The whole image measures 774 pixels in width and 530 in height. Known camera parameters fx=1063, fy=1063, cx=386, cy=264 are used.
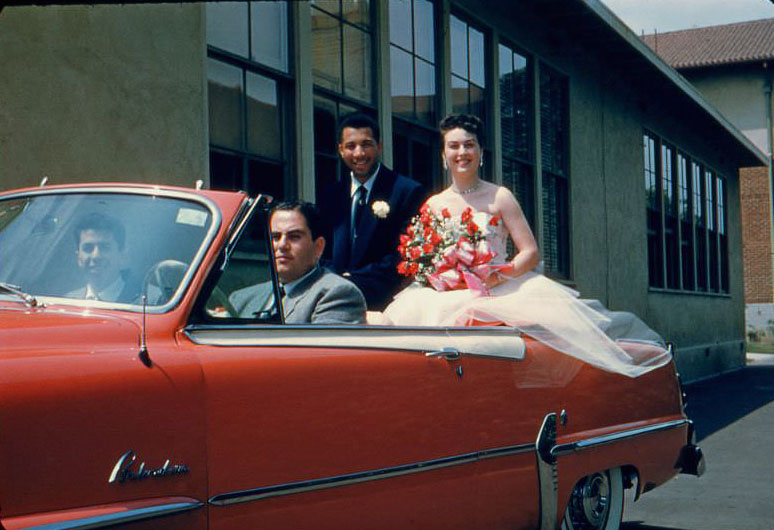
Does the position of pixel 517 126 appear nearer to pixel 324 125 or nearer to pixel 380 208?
pixel 324 125

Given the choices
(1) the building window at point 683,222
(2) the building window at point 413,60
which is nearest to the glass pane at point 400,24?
(2) the building window at point 413,60

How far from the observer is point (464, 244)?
587 cm

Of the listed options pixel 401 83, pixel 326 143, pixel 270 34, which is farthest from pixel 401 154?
pixel 270 34

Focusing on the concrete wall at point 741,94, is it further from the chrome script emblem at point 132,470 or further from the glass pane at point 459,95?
the chrome script emblem at point 132,470

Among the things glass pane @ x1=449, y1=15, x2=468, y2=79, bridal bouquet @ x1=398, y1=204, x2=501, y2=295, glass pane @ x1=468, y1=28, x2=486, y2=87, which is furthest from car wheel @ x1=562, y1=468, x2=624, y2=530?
glass pane @ x1=468, y1=28, x2=486, y2=87

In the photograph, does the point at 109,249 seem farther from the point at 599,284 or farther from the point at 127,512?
the point at 599,284

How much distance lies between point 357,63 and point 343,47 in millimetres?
332

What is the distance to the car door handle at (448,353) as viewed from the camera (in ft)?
13.8

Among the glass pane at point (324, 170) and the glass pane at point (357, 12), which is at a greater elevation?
the glass pane at point (357, 12)

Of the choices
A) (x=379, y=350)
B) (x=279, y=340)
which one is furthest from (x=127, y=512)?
(x=379, y=350)

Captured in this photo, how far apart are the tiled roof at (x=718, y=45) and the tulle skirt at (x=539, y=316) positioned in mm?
37185

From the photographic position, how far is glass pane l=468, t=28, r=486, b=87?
13789 mm

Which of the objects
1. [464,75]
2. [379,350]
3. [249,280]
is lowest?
[379,350]

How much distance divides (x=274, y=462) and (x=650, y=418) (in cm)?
321
